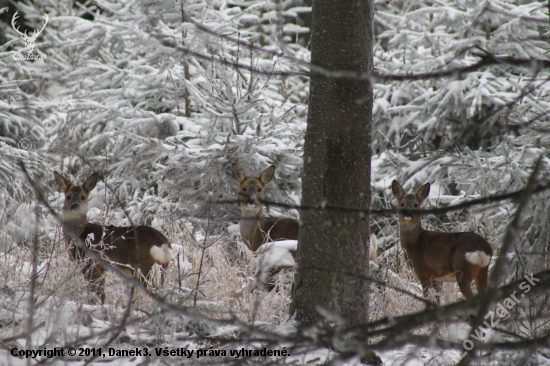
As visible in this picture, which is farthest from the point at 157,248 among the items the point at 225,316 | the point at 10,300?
the point at 10,300

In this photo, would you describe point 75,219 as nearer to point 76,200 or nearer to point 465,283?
point 76,200

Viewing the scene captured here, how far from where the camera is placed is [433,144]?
9430 millimetres

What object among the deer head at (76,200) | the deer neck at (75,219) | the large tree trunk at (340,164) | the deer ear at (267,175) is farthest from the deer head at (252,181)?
the large tree trunk at (340,164)

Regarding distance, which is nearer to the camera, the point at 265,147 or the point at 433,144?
the point at 265,147

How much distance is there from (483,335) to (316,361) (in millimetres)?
1350

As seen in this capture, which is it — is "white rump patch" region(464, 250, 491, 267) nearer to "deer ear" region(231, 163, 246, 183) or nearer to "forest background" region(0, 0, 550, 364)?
"forest background" region(0, 0, 550, 364)

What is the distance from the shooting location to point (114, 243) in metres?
4.93

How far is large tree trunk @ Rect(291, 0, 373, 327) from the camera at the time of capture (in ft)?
11.6

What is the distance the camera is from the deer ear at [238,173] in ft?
22.2

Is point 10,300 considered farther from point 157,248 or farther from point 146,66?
point 146,66

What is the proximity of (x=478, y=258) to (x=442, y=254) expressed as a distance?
0.40 meters

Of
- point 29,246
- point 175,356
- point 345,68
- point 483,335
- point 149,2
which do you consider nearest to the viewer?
point 175,356

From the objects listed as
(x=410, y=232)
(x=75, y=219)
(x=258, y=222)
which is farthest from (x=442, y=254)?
(x=75, y=219)

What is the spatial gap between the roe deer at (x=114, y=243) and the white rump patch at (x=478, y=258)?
8.24 ft
